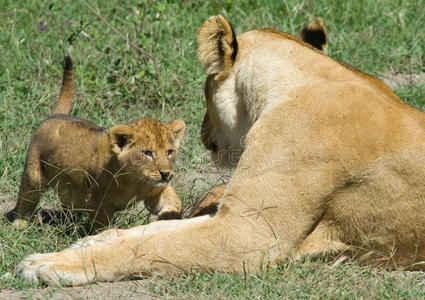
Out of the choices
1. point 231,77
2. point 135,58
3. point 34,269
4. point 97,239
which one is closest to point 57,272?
point 34,269

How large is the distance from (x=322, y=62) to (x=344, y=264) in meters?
0.90

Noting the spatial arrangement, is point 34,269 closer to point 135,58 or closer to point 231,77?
point 231,77

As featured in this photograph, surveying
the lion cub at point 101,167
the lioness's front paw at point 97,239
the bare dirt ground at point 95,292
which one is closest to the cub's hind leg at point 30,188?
the lion cub at point 101,167

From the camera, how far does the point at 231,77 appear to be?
12.3ft

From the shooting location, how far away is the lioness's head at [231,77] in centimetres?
365

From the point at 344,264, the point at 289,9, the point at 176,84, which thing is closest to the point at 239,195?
the point at 344,264

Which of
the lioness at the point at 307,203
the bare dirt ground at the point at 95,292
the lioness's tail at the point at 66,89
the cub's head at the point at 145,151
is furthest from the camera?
the lioness's tail at the point at 66,89

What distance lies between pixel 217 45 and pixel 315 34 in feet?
2.13

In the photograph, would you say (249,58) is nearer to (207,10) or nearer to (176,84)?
(176,84)

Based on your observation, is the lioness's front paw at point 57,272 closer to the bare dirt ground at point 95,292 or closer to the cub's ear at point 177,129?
the bare dirt ground at point 95,292

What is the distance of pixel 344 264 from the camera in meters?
3.38

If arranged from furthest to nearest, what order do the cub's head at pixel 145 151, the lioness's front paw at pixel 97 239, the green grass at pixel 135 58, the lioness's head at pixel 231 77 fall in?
the green grass at pixel 135 58 < the cub's head at pixel 145 151 < the lioness's head at pixel 231 77 < the lioness's front paw at pixel 97 239

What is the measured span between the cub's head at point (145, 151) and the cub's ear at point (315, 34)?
873 mm

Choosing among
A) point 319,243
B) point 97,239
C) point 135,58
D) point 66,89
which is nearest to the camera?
point 319,243
